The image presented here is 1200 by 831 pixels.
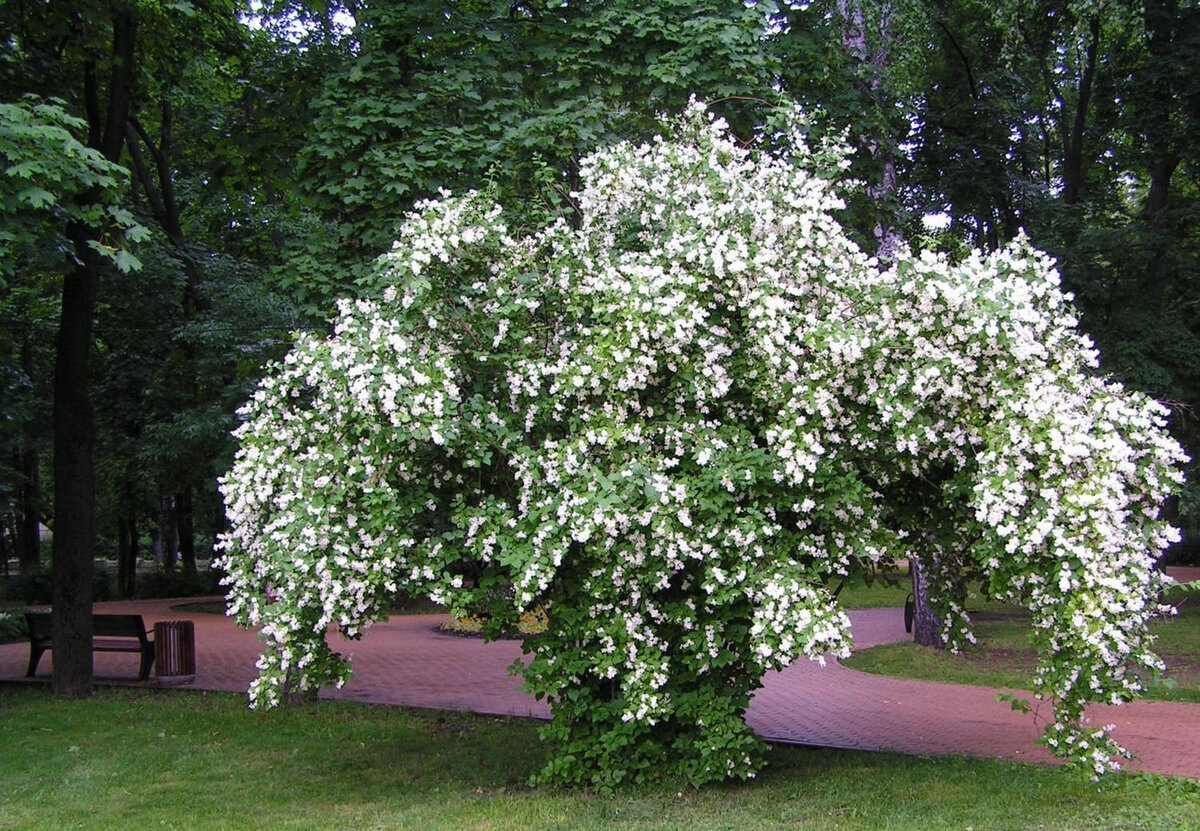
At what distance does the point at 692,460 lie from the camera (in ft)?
20.4

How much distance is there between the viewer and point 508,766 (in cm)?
819

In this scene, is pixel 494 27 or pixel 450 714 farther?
pixel 450 714

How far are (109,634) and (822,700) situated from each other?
8.76m

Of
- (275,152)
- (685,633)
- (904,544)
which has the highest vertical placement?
(275,152)

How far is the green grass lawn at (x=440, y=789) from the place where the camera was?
6484 mm

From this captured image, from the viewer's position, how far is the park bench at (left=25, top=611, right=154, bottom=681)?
42.6 ft

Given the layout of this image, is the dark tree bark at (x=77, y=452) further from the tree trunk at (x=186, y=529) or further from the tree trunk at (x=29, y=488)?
the tree trunk at (x=186, y=529)

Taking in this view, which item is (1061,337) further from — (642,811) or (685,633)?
(642,811)

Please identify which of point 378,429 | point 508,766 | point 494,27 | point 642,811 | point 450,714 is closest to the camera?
point 378,429

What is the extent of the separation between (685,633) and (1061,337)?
9.34 feet

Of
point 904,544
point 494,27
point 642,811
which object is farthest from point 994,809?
point 494,27

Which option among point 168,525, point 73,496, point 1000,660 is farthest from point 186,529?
point 1000,660

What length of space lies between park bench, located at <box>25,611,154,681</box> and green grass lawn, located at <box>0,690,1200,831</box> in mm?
2913

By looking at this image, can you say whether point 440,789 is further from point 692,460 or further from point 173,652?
point 173,652
